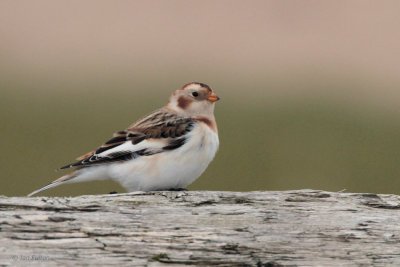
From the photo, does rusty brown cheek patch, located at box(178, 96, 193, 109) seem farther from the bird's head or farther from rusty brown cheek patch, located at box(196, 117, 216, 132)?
rusty brown cheek patch, located at box(196, 117, 216, 132)

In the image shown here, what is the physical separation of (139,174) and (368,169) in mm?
7423

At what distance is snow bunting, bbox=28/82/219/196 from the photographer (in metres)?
7.70

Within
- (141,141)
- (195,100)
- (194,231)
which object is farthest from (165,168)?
(194,231)

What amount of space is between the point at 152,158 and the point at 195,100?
3.69 ft

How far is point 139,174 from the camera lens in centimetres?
771

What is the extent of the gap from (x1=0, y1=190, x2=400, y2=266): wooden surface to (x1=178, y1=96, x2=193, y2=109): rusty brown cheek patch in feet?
5.58

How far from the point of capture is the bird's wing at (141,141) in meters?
7.74

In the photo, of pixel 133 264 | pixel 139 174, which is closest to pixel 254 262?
pixel 133 264

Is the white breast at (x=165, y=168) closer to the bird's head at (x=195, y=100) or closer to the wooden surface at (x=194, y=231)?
the wooden surface at (x=194, y=231)

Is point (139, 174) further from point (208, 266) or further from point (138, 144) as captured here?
point (208, 266)

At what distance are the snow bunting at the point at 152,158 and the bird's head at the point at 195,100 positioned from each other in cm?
37

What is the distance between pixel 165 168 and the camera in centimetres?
768

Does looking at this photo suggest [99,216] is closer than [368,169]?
Yes

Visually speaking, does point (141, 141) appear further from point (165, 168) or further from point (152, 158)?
point (165, 168)
